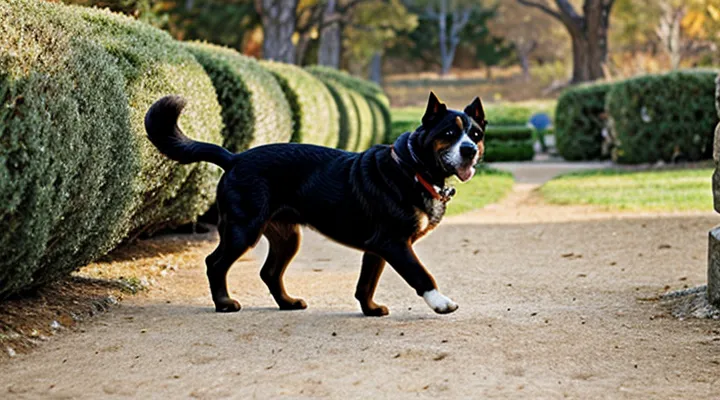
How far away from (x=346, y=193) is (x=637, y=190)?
9218mm

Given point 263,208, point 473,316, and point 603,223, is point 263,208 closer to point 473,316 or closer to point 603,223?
point 473,316

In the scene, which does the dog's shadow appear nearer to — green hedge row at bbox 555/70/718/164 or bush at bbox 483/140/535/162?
green hedge row at bbox 555/70/718/164

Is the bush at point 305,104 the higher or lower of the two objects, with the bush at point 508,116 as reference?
higher

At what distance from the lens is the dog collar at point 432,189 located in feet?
17.2

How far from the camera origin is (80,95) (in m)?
5.36

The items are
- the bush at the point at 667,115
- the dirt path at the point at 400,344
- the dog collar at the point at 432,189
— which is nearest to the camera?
the dirt path at the point at 400,344

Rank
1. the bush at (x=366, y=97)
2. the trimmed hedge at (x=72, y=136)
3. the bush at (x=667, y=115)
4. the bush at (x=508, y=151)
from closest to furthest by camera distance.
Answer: the trimmed hedge at (x=72, y=136) < the bush at (x=667, y=115) < the bush at (x=366, y=97) < the bush at (x=508, y=151)

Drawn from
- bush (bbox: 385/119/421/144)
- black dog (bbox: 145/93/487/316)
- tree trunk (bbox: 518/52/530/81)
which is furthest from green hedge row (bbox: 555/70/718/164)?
tree trunk (bbox: 518/52/530/81)

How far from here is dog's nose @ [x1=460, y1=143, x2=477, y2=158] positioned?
5020 millimetres

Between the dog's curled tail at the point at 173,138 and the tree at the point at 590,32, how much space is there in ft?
84.9

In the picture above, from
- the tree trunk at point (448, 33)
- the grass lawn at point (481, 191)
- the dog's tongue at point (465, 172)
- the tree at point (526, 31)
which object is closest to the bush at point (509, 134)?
the grass lawn at point (481, 191)

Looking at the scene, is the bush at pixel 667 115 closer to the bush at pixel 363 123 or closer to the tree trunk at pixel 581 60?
the bush at pixel 363 123

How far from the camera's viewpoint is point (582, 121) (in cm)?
2167

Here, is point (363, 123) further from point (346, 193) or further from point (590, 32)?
point (346, 193)
